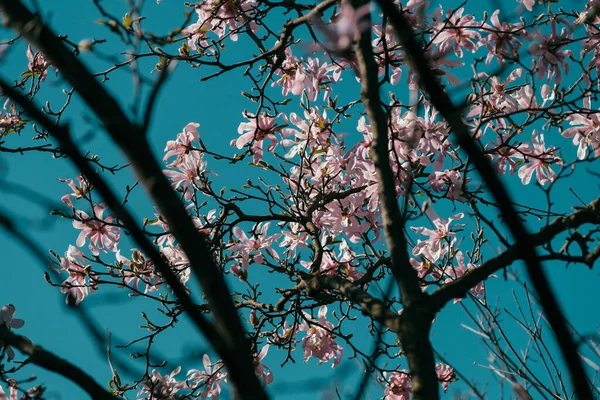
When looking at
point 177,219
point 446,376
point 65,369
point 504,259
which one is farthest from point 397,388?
point 177,219

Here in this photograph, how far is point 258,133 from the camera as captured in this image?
335 cm

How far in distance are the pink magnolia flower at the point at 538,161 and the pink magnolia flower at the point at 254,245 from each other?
4.47ft

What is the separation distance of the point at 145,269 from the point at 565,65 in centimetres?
235

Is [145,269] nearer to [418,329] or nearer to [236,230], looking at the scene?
Result: [236,230]

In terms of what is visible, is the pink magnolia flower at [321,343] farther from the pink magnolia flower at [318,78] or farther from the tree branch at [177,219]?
the tree branch at [177,219]

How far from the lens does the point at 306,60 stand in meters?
3.31

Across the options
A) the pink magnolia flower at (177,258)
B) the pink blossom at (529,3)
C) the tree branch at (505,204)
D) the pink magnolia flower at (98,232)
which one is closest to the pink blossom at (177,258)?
the pink magnolia flower at (177,258)

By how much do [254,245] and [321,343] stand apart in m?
0.75

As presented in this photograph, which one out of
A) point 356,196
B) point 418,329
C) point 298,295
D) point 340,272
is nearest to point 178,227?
point 418,329

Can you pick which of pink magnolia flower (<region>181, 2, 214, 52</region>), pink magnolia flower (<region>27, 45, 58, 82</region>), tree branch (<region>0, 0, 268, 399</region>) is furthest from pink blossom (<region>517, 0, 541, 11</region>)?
pink magnolia flower (<region>27, 45, 58, 82</region>)

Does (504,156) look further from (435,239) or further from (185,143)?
(185,143)

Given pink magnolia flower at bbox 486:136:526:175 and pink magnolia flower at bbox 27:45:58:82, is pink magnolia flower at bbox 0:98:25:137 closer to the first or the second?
pink magnolia flower at bbox 27:45:58:82

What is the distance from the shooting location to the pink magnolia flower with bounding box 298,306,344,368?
12.0 feet

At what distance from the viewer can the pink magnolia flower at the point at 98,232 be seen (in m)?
3.21
